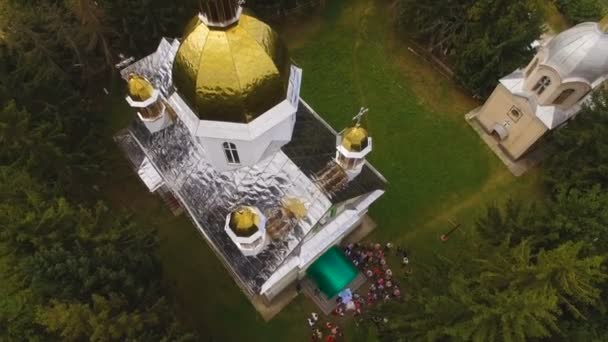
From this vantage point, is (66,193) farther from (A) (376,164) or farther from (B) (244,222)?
(A) (376,164)

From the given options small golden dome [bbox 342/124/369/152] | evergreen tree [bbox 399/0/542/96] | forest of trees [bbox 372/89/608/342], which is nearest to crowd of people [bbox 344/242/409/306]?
forest of trees [bbox 372/89/608/342]

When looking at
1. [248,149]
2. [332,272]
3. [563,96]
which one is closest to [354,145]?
[248,149]

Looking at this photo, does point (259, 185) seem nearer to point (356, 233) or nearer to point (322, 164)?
point (322, 164)

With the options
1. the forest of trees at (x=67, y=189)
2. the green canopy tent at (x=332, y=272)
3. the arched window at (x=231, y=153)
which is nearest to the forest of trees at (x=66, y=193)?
the forest of trees at (x=67, y=189)

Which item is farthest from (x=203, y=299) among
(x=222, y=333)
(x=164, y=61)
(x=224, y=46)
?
(x=224, y=46)

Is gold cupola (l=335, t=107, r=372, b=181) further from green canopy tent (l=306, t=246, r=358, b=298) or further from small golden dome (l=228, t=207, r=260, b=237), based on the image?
green canopy tent (l=306, t=246, r=358, b=298)
